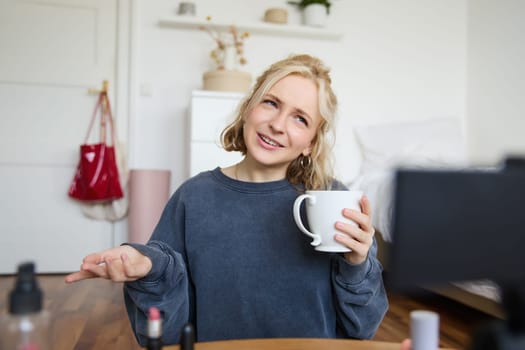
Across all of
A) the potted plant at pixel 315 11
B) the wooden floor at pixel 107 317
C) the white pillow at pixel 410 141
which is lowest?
the wooden floor at pixel 107 317

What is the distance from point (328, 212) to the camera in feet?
2.25

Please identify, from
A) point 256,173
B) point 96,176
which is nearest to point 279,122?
point 256,173

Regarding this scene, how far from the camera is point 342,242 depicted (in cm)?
68

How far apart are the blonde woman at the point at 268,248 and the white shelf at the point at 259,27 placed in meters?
2.39

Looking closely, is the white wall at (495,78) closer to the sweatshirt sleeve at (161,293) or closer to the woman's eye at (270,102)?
the woman's eye at (270,102)

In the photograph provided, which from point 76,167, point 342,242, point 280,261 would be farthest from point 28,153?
point 342,242

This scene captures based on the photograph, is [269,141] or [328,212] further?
[269,141]

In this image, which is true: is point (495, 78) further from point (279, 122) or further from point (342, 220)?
point (342, 220)

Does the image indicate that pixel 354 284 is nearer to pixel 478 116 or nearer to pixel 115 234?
pixel 115 234

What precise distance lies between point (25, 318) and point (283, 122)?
2.17 feet

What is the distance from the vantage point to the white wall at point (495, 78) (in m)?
3.30

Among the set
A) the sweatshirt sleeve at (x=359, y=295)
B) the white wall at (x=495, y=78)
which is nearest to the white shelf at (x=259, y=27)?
the white wall at (x=495, y=78)

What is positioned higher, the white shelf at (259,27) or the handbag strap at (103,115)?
the white shelf at (259,27)

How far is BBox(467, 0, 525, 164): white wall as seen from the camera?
330 cm
